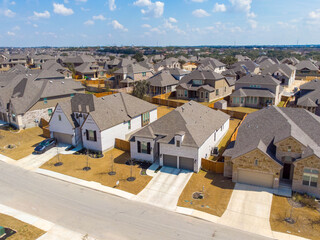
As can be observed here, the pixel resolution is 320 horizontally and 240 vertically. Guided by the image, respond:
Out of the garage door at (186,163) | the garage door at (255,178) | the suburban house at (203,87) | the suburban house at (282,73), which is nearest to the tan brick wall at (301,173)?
the garage door at (255,178)

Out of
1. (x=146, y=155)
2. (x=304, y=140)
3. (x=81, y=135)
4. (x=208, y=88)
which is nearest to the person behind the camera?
(x=304, y=140)

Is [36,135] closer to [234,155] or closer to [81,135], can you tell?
[81,135]

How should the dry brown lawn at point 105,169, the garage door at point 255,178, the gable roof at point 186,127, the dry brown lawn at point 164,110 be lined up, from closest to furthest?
the garage door at point 255,178
the dry brown lawn at point 105,169
the gable roof at point 186,127
the dry brown lawn at point 164,110

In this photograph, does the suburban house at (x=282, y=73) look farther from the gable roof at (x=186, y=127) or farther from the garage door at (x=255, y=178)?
the garage door at (x=255, y=178)

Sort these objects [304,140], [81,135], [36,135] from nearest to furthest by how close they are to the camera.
A: [304,140] → [81,135] → [36,135]

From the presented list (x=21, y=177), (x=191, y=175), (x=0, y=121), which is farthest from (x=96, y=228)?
(x=0, y=121)
